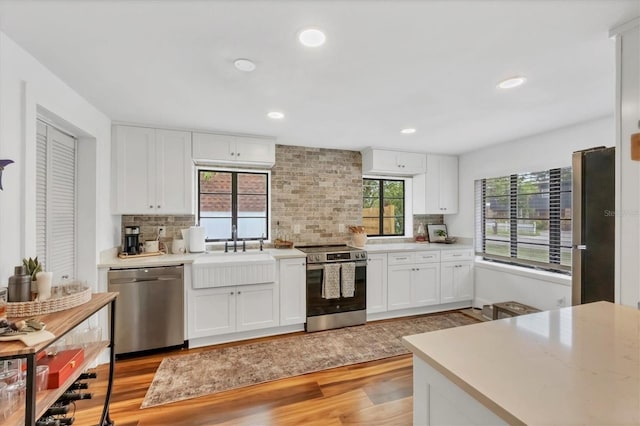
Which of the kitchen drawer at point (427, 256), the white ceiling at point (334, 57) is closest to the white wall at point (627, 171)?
the white ceiling at point (334, 57)

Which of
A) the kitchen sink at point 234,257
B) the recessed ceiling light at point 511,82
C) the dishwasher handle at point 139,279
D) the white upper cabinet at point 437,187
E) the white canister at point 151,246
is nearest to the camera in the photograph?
the recessed ceiling light at point 511,82

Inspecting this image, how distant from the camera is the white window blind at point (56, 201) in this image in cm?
210

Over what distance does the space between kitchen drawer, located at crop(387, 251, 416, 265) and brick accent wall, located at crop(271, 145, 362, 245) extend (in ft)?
2.53

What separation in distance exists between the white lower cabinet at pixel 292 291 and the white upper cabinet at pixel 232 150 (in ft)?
4.26

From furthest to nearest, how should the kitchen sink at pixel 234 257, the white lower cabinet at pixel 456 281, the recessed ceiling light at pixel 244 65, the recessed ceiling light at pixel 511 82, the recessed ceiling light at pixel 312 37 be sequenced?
the white lower cabinet at pixel 456 281, the kitchen sink at pixel 234 257, the recessed ceiling light at pixel 511 82, the recessed ceiling light at pixel 244 65, the recessed ceiling light at pixel 312 37

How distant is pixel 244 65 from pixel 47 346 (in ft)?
5.63

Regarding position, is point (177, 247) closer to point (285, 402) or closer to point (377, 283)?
point (285, 402)

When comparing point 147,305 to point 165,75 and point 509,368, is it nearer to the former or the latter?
point 165,75

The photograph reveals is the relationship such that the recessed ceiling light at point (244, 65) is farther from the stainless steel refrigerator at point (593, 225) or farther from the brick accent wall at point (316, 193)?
the stainless steel refrigerator at point (593, 225)

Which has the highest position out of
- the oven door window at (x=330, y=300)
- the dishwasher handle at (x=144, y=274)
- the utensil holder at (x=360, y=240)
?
the utensil holder at (x=360, y=240)

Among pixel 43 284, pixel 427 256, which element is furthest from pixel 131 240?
pixel 427 256

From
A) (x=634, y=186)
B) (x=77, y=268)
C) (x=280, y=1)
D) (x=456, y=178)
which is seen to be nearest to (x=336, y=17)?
(x=280, y=1)

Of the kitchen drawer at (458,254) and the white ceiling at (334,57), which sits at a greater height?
the white ceiling at (334,57)

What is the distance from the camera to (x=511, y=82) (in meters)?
2.07
